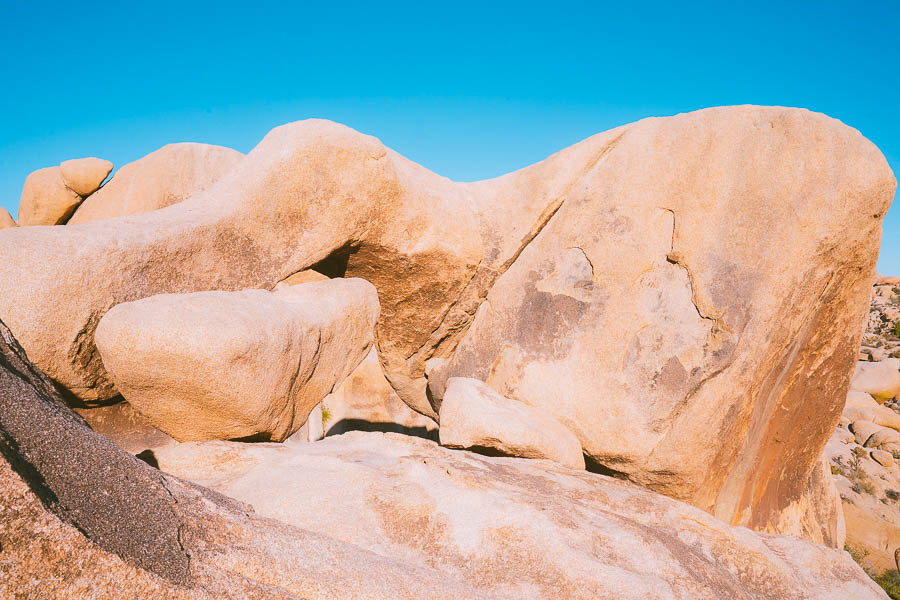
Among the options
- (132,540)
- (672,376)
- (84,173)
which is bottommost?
(132,540)

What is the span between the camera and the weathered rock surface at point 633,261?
4.03 metres

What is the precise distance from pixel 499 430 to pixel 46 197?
624cm

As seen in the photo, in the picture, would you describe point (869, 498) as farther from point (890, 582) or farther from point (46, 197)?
point (46, 197)

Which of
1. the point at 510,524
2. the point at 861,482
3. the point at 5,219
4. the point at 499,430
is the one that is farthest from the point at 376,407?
the point at 861,482

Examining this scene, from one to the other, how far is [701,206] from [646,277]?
0.68 meters

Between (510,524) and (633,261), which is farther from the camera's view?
(633,261)

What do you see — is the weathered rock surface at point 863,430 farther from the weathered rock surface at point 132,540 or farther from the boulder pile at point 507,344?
the weathered rock surface at point 132,540

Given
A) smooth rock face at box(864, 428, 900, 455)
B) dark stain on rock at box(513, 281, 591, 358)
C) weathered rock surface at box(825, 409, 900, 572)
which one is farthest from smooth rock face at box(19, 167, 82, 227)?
smooth rock face at box(864, 428, 900, 455)

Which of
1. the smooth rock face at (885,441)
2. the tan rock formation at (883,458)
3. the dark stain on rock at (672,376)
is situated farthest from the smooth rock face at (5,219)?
the smooth rock face at (885,441)

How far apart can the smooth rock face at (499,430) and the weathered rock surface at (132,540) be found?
186cm

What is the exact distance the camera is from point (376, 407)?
6785 millimetres

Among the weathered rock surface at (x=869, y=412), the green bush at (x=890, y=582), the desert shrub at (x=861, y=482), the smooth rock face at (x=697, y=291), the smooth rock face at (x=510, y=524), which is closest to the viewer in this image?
the smooth rock face at (x=510, y=524)

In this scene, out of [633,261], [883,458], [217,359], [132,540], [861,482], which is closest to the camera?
Result: [132,540]

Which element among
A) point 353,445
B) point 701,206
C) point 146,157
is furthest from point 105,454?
point 146,157
